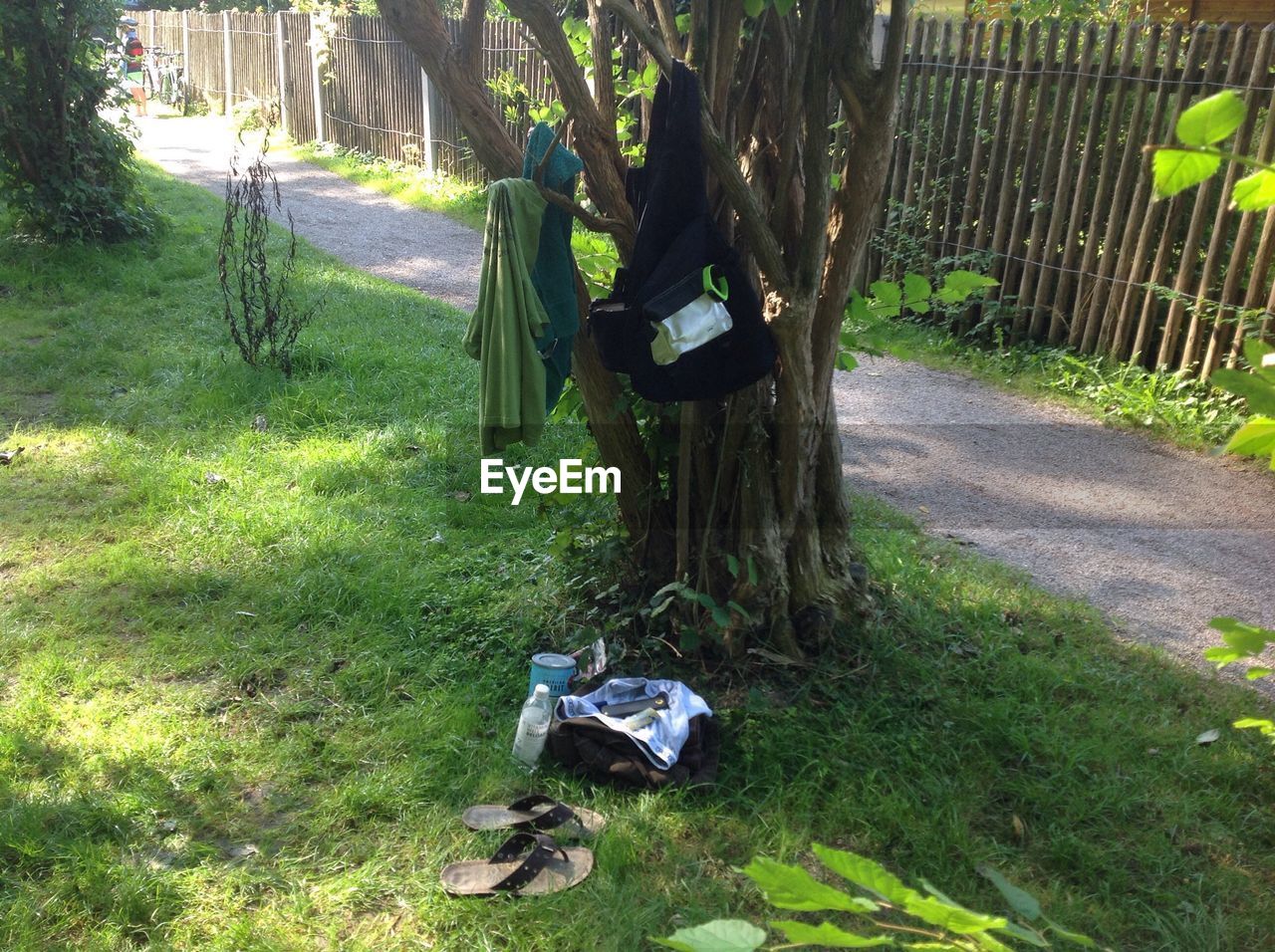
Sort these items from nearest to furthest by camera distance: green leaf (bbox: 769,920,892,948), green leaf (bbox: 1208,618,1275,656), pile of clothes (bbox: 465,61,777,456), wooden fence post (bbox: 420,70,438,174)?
green leaf (bbox: 769,920,892,948), green leaf (bbox: 1208,618,1275,656), pile of clothes (bbox: 465,61,777,456), wooden fence post (bbox: 420,70,438,174)

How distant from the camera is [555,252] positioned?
3867 mm

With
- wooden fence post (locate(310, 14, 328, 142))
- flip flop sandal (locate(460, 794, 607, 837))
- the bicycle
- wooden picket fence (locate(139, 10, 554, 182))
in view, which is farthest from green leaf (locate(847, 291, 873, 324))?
the bicycle

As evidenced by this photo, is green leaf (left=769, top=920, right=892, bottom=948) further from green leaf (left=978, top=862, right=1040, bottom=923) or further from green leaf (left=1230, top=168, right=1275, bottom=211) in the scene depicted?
green leaf (left=1230, top=168, right=1275, bottom=211)

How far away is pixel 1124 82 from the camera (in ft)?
24.6

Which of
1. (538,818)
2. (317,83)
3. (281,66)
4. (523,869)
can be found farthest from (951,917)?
(281,66)

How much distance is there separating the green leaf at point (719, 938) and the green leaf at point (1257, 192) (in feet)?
3.36

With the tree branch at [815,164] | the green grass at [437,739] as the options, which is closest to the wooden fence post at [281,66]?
the green grass at [437,739]

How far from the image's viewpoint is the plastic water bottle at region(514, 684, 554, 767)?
12.3ft

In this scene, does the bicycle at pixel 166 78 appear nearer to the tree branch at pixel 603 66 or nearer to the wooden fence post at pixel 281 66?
the wooden fence post at pixel 281 66

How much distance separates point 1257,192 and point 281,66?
22.0 metres

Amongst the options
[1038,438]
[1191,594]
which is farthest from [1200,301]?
[1191,594]

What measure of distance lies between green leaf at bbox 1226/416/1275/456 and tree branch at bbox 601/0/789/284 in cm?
229

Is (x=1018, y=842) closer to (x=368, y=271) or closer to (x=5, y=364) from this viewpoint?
(x=5, y=364)

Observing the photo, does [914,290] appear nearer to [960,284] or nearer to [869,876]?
[960,284]
